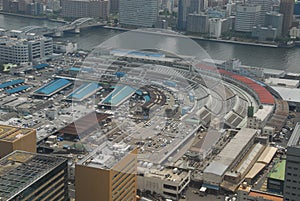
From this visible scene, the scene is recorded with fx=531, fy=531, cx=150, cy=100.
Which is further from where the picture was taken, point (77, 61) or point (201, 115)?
point (77, 61)

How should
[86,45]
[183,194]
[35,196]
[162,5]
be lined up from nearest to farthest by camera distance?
[35,196]
[183,194]
[86,45]
[162,5]

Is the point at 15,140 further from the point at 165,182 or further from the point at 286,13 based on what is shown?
the point at 286,13

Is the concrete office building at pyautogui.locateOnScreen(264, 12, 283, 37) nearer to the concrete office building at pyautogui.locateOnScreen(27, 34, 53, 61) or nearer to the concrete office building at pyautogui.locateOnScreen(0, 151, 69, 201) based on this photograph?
the concrete office building at pyautogui.locateOnScreen(27, 34, 53, 61)

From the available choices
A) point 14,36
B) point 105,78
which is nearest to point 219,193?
point 105,78

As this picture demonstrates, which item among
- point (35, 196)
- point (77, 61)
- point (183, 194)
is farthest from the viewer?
point (77, 61)

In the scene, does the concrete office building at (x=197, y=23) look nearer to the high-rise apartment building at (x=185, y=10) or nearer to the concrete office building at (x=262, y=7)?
the high-rise apartment building at (x=185, y=10)

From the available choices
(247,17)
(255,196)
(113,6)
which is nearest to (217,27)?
(247,17)

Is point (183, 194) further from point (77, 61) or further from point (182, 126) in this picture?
→ point (77, 61)
